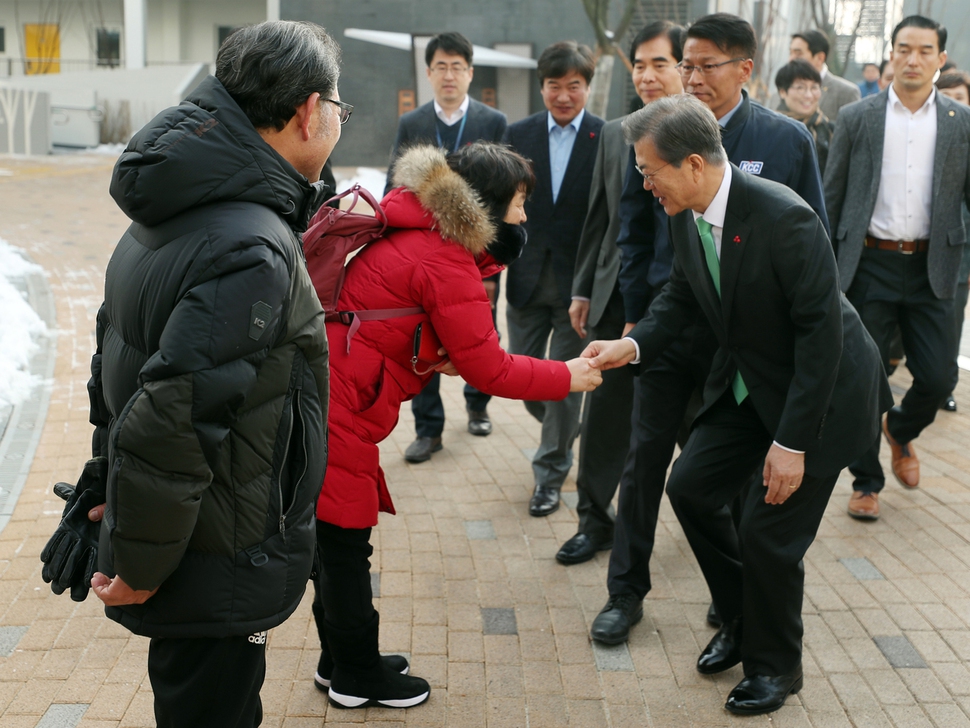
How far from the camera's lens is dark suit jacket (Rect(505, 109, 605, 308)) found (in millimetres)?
Answer: 5164

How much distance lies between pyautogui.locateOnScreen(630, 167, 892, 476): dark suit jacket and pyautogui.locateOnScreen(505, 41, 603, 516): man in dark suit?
182 centimetres

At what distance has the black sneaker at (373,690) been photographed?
3307mm

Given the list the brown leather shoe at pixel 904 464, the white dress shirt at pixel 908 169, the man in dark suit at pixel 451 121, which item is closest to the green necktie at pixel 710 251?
the white dress shirt at pixel 908 169

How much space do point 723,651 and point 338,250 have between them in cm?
200

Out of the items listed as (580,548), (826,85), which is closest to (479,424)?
(580,548)

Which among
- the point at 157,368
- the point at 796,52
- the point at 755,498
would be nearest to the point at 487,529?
the point at 755,498

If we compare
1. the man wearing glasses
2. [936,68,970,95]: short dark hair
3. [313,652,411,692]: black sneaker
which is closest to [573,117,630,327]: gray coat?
the man wearing glasses

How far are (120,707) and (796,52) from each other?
7.78 m

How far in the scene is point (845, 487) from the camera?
550 centimetres

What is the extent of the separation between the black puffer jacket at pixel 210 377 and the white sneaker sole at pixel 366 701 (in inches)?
44.3

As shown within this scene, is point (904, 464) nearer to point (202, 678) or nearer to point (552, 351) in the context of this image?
point (552, 351)

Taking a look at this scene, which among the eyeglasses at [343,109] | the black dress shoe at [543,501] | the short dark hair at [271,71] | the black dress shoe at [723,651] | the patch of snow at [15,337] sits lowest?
the patch of snow at [15,337]

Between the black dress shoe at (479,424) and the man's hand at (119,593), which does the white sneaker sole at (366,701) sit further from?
the black dress shoe at (479,424)

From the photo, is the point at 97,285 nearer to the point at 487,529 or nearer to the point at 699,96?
the point at 487,529
